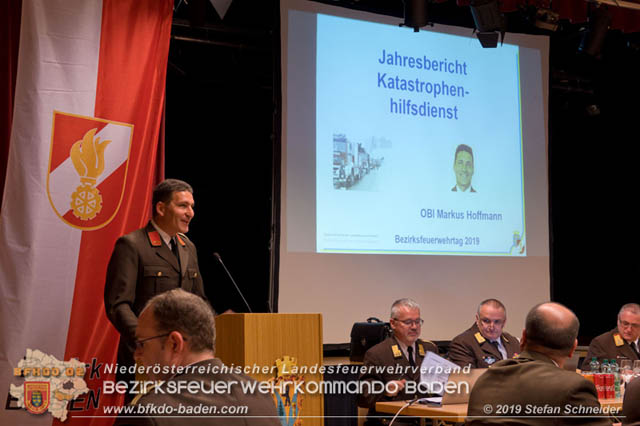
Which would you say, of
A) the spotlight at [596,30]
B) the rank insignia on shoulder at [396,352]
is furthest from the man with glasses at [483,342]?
the spotlight at [596,30]

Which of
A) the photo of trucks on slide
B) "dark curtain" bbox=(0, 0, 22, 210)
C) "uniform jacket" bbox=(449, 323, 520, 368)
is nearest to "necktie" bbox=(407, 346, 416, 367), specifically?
"uniform jacket" bbox=(449, 323, 520, 368)

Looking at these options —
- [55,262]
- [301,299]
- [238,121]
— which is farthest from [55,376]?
[238,121]

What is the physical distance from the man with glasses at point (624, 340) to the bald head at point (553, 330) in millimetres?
4035

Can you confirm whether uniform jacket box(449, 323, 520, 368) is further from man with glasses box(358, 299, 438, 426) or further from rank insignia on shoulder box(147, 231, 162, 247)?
rank insignia on shoulder box(147, 231, 162, 247)

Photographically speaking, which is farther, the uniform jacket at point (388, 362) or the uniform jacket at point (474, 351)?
the uniform jacket at point (474, 351)

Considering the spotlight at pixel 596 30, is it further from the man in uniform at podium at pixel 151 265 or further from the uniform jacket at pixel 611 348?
the man in uniform at podium at pixel 151 265

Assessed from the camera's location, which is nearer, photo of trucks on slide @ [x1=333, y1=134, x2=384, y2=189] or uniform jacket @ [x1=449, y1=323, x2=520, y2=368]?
uniform jacket @ [x1=449, y1=323, x2=520, y2=368]

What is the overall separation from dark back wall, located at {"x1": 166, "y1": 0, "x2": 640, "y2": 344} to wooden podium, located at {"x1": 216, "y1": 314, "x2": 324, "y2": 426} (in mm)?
2247

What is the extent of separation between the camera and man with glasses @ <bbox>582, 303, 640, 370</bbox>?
19.6ft

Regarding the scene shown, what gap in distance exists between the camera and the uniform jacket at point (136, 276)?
3.16 m

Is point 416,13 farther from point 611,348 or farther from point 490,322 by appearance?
point 611,348

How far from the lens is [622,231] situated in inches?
333

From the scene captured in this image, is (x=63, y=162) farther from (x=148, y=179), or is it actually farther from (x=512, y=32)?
(x=512, y=32)

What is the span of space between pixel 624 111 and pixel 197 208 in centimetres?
497
